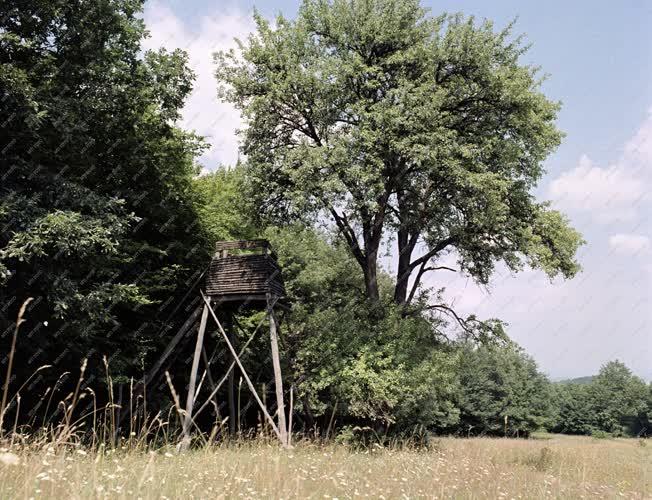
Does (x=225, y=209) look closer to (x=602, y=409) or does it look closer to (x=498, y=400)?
(x=498, y=400)

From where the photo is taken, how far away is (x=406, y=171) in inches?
781

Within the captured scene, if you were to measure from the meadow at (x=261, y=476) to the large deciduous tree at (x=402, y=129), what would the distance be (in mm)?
8809

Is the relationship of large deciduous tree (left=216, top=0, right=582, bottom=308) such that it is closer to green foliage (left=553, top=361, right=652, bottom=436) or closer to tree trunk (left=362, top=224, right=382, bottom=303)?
tree trunk (left=362, top=224, right=382, bottom=303)

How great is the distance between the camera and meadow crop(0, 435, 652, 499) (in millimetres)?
4027

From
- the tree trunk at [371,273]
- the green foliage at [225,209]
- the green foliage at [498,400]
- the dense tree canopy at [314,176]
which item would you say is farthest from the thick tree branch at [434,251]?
the green foliage at [498,400]

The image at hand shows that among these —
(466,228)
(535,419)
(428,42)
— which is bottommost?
(535,419)

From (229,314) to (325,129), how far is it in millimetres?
7404

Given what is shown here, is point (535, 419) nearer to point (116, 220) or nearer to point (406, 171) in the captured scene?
point (406, 171)

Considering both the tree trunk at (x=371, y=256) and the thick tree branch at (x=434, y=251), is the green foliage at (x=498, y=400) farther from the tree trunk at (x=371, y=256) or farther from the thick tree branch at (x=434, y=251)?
the tree trunk at (x=371, y=256)

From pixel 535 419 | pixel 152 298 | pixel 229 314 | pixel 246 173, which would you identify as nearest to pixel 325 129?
pixel 246 173

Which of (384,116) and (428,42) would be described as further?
(428,42)

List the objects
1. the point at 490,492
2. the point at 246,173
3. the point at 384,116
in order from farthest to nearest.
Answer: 1. the point at 246,173
2. the point at 384,116
3. the point at 490,492

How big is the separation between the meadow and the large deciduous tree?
28.9 feet

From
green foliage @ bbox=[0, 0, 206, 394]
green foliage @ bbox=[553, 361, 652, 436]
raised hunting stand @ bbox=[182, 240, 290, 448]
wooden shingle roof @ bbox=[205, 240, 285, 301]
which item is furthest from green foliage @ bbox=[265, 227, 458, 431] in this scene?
green foliage @ bbox=[553, 361, 652, 436]
